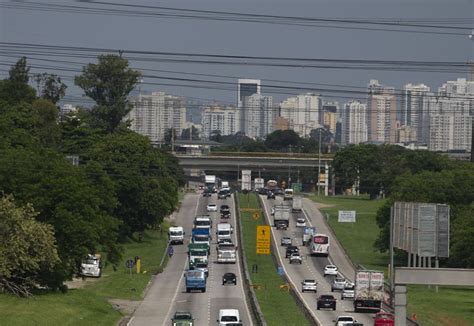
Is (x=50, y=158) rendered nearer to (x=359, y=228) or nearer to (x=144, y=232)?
(x=144, y=232)

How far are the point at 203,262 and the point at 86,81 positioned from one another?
65.4 meters

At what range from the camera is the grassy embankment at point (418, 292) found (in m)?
86.6

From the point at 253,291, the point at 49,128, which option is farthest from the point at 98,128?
the point at 253,291

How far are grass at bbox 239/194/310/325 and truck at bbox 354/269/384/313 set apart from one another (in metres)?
4.24

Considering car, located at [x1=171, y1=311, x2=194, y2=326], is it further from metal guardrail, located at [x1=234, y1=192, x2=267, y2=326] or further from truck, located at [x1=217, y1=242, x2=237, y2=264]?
truck, located at [x1=217, y1=242, x2=237, y2=264]

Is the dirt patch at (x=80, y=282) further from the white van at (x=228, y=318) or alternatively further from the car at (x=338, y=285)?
the white van at (x=228, y=318)

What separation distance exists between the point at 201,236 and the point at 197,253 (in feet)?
72.6

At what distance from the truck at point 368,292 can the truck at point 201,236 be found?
5848 cm

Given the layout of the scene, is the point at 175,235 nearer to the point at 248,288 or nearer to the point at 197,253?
the point at 197,253

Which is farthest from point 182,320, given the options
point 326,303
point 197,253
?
point 197,253

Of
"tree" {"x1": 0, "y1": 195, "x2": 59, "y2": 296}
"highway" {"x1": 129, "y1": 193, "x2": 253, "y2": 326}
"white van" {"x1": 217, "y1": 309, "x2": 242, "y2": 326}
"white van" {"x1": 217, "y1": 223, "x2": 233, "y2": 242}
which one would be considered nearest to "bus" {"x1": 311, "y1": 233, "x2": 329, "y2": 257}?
"highway" {"x1": 129, "y1": 193, "x2": 253, "y2": 326}

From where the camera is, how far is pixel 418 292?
107 meters

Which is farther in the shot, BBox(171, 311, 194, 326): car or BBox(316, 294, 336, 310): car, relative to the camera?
BBox(316, 294, 336, 310): car

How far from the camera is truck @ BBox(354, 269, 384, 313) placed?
302 feet
